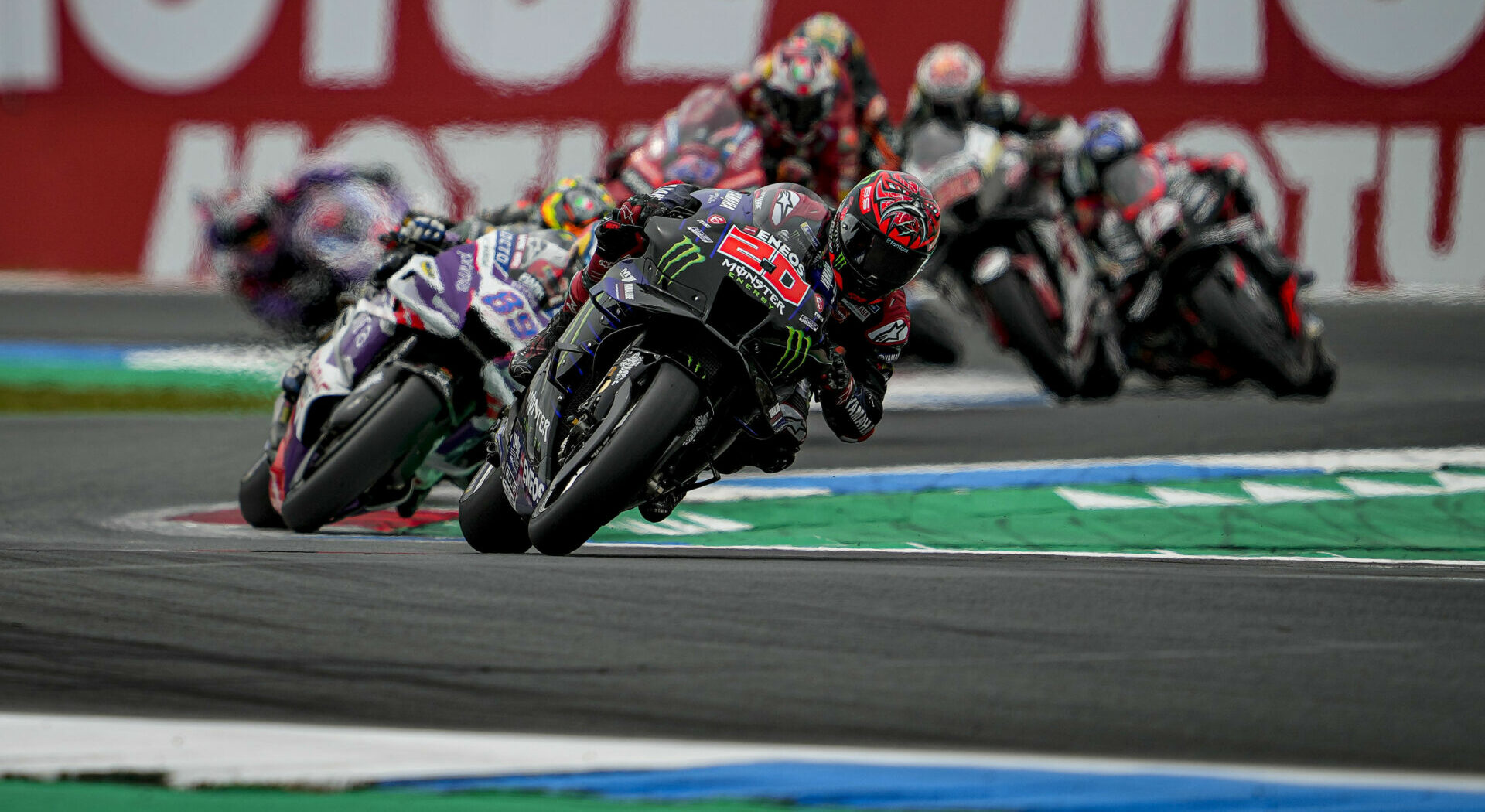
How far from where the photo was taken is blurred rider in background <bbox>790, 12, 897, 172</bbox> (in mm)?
9773

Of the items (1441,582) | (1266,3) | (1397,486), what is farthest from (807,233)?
(1266,3)

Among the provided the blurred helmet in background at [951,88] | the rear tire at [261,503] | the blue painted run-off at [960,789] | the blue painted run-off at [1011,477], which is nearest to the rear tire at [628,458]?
the blue painted run-off at [960,789]

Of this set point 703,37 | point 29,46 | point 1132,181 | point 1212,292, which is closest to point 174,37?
point 29,46

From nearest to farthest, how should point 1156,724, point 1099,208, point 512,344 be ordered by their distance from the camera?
point 1156,724 < point 512,344 < point 1099,208

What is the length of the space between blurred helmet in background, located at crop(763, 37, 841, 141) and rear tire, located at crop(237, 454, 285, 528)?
3879 mm

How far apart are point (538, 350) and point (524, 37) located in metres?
11.3

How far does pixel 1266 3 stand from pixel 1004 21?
2.17 meters

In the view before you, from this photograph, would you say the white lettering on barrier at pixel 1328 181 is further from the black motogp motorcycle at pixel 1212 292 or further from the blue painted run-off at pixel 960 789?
the blue painted run-off at pixel 960 789

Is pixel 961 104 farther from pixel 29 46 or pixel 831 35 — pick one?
pixel 29 46

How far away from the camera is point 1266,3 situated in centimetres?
1462

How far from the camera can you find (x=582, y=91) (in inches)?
627

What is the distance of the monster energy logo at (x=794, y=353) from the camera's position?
4707 mm

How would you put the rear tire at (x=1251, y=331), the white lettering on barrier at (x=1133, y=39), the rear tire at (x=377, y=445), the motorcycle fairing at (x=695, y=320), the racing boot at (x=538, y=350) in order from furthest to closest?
the white lettering on barrier at (x=1133, y=39), the rear tire at (x=1251, y=331), the rear tire at (x=377, y=445), the racing boot at (x=538, y=350), the motorcycle fairing at (x=695, y=320)

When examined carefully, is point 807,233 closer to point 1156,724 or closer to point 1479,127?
point 1156,724
